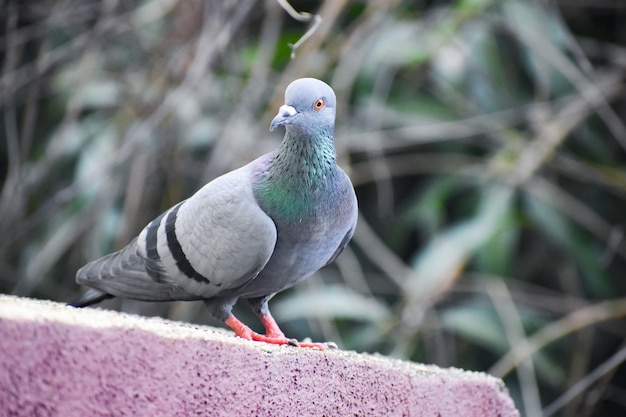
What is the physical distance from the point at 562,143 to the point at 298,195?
10.8 ft

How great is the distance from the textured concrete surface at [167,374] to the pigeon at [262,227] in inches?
8.6

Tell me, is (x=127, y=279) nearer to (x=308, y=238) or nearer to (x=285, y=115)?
(x=308, y=238)

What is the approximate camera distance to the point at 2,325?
1.47m

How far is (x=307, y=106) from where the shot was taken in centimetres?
221

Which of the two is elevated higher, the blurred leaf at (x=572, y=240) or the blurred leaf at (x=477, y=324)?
the blurred leaf at (x=572, y=240)

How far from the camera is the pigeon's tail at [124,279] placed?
2.37 m

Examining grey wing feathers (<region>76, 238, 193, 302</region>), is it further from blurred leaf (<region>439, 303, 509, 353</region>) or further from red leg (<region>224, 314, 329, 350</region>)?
blurred leaf (<region>439, 303, 509, 353</region>)

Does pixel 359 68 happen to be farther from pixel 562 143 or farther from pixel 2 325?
pixel 2 325

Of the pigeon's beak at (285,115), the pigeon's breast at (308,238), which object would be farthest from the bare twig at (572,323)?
the pigeon's beak at (285,115)

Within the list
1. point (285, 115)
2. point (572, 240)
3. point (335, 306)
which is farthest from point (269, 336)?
point (572, 240)

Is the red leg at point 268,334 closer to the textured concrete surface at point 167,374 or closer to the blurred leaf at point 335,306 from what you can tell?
the textured concrete surface at point 167,374

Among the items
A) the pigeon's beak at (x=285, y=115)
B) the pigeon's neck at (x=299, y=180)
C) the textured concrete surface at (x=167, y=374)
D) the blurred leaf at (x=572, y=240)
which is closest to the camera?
the textured concrete surface at (x=167, y=374)

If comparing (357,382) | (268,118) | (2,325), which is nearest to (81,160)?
(268,118)

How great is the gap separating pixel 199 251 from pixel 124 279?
26 centimetres
